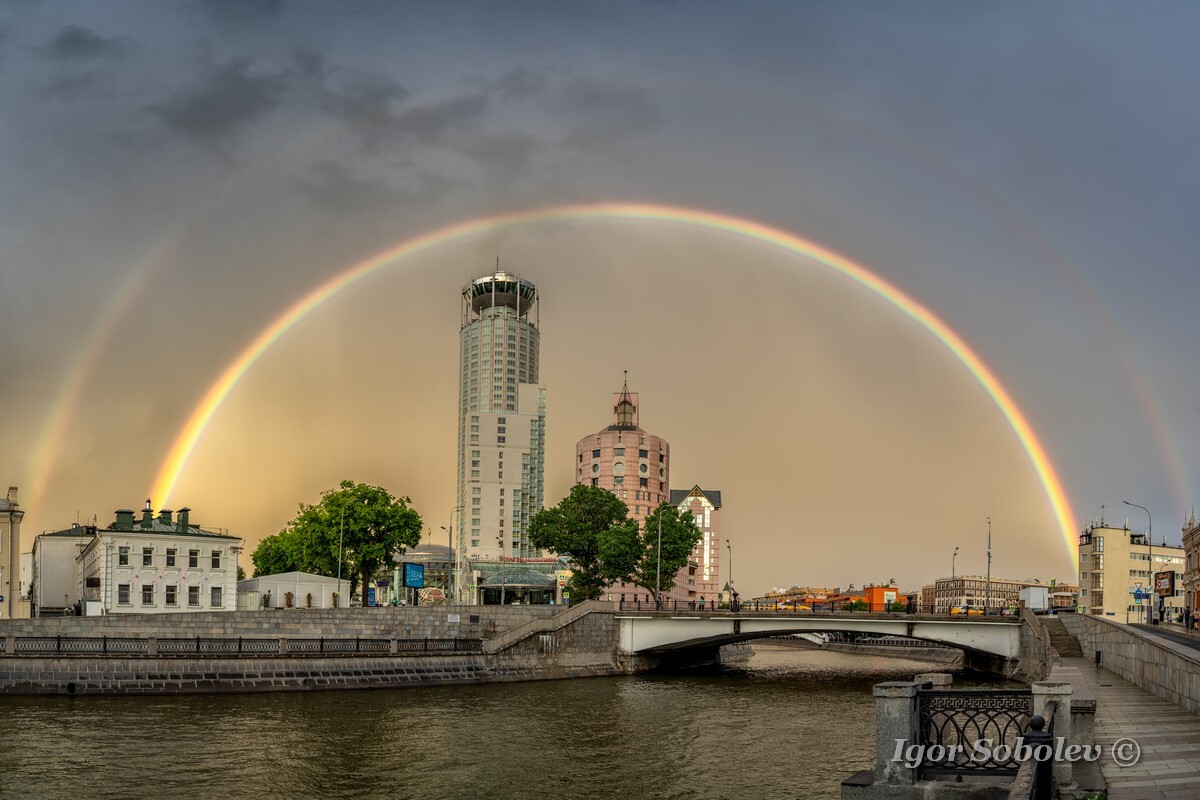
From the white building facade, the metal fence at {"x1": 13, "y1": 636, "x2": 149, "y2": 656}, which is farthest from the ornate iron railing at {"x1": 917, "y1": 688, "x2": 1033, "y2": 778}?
the white building facade

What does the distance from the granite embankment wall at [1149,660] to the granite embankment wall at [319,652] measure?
121 ft

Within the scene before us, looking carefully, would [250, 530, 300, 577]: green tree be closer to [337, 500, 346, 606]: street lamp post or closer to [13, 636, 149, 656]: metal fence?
[337, 500, 346, 606]: street lamp post

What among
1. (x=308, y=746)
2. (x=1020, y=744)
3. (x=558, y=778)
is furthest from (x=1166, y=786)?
(x=308, y=746)

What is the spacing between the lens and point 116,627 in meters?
77.7

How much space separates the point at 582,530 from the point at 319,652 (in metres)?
61.7

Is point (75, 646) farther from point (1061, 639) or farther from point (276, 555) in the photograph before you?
point (276, 555)

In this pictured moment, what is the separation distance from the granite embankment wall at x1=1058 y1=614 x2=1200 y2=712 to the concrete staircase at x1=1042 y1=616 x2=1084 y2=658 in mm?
2046

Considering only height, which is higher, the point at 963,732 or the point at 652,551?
the point at 963,732

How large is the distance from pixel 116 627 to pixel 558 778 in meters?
49.9

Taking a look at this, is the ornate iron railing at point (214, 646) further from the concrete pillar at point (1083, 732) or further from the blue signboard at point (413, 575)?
the concrete pillar at point (1083, 732)

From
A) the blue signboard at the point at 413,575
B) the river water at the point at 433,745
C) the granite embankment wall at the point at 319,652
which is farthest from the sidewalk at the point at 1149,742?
the blue signboard at the point at 413,575

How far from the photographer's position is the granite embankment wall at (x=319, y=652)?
6022 centimetres

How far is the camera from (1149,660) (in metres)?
44.4

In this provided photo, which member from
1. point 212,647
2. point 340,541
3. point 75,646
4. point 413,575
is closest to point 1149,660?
point 212,647
